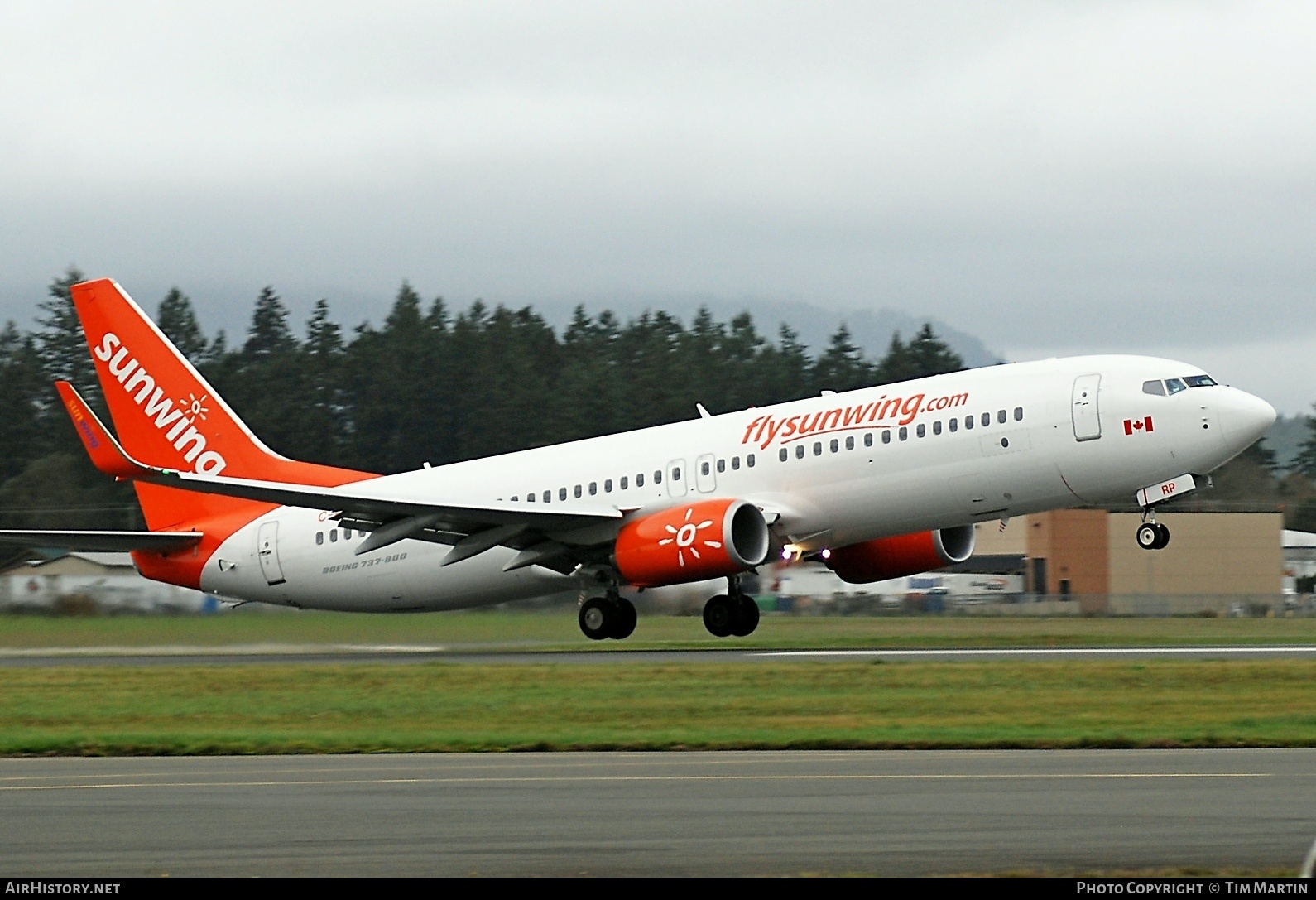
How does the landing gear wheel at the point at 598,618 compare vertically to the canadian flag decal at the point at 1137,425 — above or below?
below

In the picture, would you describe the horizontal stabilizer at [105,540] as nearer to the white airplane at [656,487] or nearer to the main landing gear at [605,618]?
the white airplane at [656,487]

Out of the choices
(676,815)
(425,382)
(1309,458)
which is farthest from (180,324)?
(676,815)

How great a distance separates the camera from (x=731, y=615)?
37281 mm

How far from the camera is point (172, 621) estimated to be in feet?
126

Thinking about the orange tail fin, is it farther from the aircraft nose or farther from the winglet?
the aircraft nose

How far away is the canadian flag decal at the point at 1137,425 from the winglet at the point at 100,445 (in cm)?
1773

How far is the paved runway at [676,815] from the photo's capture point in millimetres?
10461

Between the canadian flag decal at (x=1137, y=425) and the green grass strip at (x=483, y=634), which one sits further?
the green grass strip at (x=483, y=634)

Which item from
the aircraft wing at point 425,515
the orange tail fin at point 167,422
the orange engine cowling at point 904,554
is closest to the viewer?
the aircraft wing at point 425,515

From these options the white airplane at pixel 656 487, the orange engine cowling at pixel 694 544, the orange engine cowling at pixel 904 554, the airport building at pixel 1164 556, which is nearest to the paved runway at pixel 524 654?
the orange engine cowling at pixel 694 544

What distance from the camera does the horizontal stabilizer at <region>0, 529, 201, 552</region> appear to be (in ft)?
119

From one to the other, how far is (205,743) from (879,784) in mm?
8240

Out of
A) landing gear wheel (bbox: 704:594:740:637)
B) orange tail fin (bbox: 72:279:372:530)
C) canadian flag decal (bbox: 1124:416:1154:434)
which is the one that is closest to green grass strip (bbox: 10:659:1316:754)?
canadian flag decal (bbox: 1124:416:1154:434)

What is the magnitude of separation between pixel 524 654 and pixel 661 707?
496 inches
